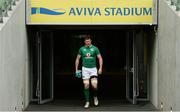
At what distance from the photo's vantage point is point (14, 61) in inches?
427

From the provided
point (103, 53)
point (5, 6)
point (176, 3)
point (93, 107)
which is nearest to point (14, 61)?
point (5, 6)

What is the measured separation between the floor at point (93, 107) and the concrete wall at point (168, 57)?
85 cm

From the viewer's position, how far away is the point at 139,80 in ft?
47.5

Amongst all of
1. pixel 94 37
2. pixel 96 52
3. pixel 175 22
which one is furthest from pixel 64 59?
pixel 175 22

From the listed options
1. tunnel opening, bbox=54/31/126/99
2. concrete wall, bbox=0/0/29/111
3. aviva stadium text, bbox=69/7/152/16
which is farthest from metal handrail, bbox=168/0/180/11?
tunnel opening, bbox=54/31/126/99

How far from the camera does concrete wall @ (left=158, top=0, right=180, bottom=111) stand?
10.1m

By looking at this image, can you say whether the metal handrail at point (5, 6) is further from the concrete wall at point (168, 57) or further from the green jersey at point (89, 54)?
the concrete wall at point (168, 57)

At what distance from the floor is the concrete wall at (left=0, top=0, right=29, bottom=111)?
527mm

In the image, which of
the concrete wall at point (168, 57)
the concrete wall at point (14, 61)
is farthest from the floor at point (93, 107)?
the concrete wall at point (168, 57)

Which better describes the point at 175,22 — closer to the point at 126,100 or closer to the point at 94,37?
the point at 126,100

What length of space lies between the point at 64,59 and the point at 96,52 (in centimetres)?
1131

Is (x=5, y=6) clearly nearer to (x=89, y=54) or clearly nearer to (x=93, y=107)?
(x=89, y=54)

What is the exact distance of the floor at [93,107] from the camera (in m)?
12.3

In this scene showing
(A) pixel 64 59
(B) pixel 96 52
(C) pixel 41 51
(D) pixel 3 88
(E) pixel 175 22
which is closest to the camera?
(D) pixel 3 88
